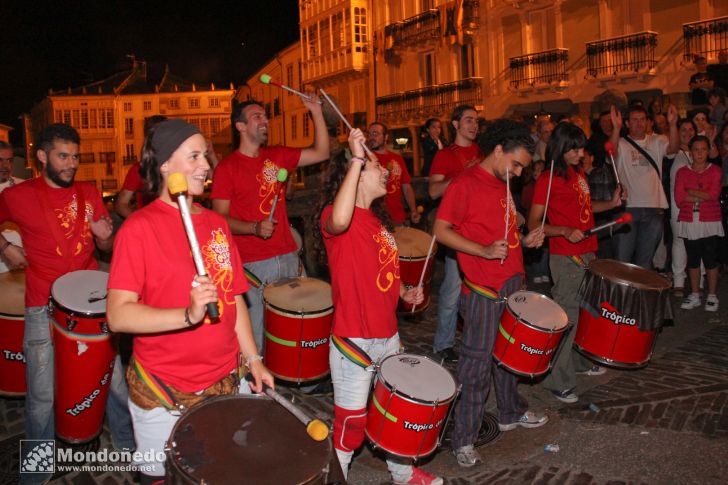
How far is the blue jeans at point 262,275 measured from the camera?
5172 millimetres

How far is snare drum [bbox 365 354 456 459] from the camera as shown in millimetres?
3598

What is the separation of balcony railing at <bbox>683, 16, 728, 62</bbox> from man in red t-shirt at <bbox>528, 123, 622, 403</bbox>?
16.7 m

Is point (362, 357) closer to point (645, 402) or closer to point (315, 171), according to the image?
point (645, 402)

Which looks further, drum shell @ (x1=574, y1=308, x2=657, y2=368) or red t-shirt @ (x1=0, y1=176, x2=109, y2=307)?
drum shell @ (x1=574, y1=308, x2=657, y2=368)

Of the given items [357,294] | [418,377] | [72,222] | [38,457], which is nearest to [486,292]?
[418,377]

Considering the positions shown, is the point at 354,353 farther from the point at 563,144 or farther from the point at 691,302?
the point at 691,302

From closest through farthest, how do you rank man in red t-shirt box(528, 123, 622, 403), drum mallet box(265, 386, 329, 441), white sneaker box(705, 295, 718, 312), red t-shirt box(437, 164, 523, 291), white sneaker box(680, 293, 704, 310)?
drum mallet box(265, 386, 329, 441)
red t-shirt box(437, 164, 523, 291)
man in red t-shirt box(528, 123, 622, 403)
white sneaker box(705, 295, 718, 312)
white sneaker box(680, 293, 704, 310)

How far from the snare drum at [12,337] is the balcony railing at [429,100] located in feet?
83.8

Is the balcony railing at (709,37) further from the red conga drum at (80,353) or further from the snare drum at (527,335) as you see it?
the red conga drum at (80,353)

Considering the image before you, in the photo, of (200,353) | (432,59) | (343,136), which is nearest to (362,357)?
(200,353)

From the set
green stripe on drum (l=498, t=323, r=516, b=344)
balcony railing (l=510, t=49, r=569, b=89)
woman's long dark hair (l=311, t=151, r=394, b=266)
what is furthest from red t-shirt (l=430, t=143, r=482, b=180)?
balcony railing (l=510, t=49, r=569, b=89)

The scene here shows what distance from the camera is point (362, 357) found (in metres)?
3.74

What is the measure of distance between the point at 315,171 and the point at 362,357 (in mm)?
7482

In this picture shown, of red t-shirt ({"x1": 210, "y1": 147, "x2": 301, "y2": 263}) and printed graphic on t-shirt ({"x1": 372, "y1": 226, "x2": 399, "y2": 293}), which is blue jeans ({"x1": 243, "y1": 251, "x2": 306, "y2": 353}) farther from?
printed graphic on t-shirt ({"x1": 372, "y1": 226, "x2": 399, "y2": 293})
